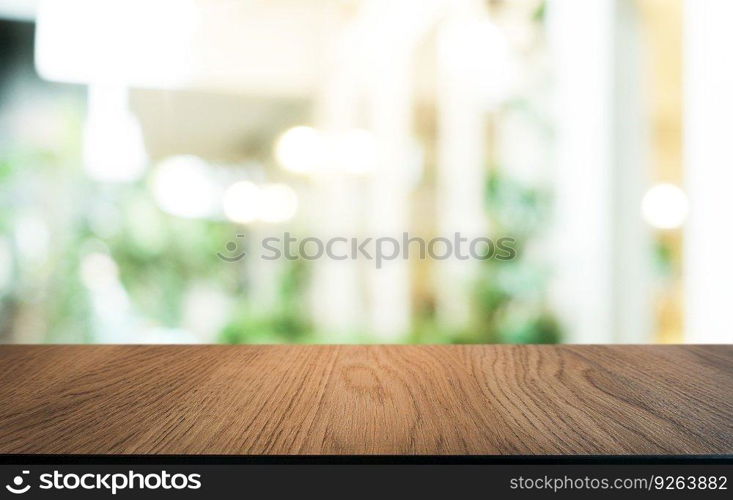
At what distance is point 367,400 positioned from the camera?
0.41 m

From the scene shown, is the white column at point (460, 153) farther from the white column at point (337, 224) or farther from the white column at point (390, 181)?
the white column at point (337, 224)

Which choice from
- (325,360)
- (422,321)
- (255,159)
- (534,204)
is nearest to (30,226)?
(255,159)

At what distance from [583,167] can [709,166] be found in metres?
1.09

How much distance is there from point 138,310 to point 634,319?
2.73 m

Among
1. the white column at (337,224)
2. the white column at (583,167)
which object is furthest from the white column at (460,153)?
the white column at (337,224)

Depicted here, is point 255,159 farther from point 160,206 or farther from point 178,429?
point 178,429

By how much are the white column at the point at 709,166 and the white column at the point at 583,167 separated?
0.75 m

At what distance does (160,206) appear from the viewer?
3893 millimetres

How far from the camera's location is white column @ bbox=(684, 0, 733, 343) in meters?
2.25

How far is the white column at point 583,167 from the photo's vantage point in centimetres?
328

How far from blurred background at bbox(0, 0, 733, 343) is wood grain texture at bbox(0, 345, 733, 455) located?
2775 mm
